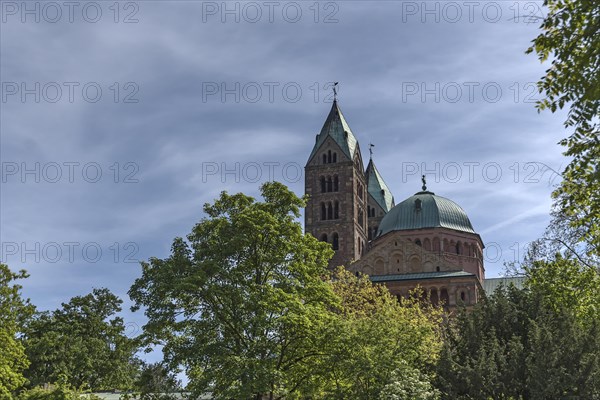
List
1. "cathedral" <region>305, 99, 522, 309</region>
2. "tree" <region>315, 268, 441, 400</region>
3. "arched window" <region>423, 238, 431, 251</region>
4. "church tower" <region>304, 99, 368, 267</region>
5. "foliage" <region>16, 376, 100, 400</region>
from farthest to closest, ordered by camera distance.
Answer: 1. "church tower" <region>304, 99, 368, 267</region>
2. "arched window" <region>423, 238, 431, 251</region>
3. "cathedral" <region>305, 99, 522, 309</region>
4. "foliage" <region>16, 376, 100, 400</region>
5. "tree" <region>315, 268, 441, 400</region>

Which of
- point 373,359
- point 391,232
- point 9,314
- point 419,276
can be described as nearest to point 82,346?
point 9,314

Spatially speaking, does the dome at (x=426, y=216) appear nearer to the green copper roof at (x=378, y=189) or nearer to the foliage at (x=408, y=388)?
the green copper roof at (x=378, y=189)

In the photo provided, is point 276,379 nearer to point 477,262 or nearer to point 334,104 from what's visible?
point 477,262

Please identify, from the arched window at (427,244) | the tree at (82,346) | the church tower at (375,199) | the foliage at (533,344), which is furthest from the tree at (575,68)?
the church tower at (375,199)

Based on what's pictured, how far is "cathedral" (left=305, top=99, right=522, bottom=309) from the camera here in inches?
2921

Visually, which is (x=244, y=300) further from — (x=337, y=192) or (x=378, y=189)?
(x=378, y=189)

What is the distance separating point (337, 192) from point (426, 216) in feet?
A: 40.6

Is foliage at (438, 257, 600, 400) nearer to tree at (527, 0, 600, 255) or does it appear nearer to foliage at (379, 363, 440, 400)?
foliage at (379, 363, 440, 400)

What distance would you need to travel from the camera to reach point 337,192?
91.1 m

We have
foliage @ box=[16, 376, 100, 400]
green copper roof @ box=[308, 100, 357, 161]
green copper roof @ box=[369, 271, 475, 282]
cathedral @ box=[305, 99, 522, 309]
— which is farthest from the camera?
green copper roof @ box=[308, 100, 357, 161]

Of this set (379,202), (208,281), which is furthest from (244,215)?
(379,202)

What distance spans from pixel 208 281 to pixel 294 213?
19.4 ft

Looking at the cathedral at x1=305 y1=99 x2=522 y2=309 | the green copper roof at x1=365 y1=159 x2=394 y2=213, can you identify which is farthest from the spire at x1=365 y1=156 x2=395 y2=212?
the cathedral at x1=305 y1=99 x2=522 y2=309

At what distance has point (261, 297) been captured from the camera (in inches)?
1207
